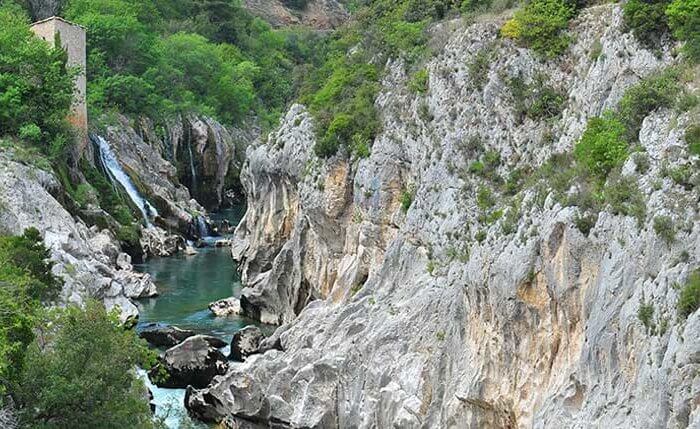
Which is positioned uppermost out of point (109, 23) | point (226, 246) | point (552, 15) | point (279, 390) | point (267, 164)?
point (552, 15)

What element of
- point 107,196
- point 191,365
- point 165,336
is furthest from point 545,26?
point 107,196

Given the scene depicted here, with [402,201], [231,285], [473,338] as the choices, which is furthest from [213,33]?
[473,338]

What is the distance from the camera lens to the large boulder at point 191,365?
98.1 feet

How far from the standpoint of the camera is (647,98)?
65.9 ft

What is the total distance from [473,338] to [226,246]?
34.7 metres

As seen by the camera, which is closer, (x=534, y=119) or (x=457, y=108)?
(x=534, y=119)

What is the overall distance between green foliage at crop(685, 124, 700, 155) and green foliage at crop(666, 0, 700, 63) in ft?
11.1

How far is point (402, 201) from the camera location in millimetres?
30203

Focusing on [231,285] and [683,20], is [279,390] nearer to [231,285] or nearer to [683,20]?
[683,20]

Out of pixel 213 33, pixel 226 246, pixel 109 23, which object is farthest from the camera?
pixel 213 33

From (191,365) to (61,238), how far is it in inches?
402

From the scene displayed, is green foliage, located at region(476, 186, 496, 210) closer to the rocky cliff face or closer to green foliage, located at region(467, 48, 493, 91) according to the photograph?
the rocky cliff face

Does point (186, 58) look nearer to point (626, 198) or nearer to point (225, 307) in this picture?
point (225, 307)

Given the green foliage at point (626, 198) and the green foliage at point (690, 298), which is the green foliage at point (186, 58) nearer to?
the green foliage at point (626, 198)
